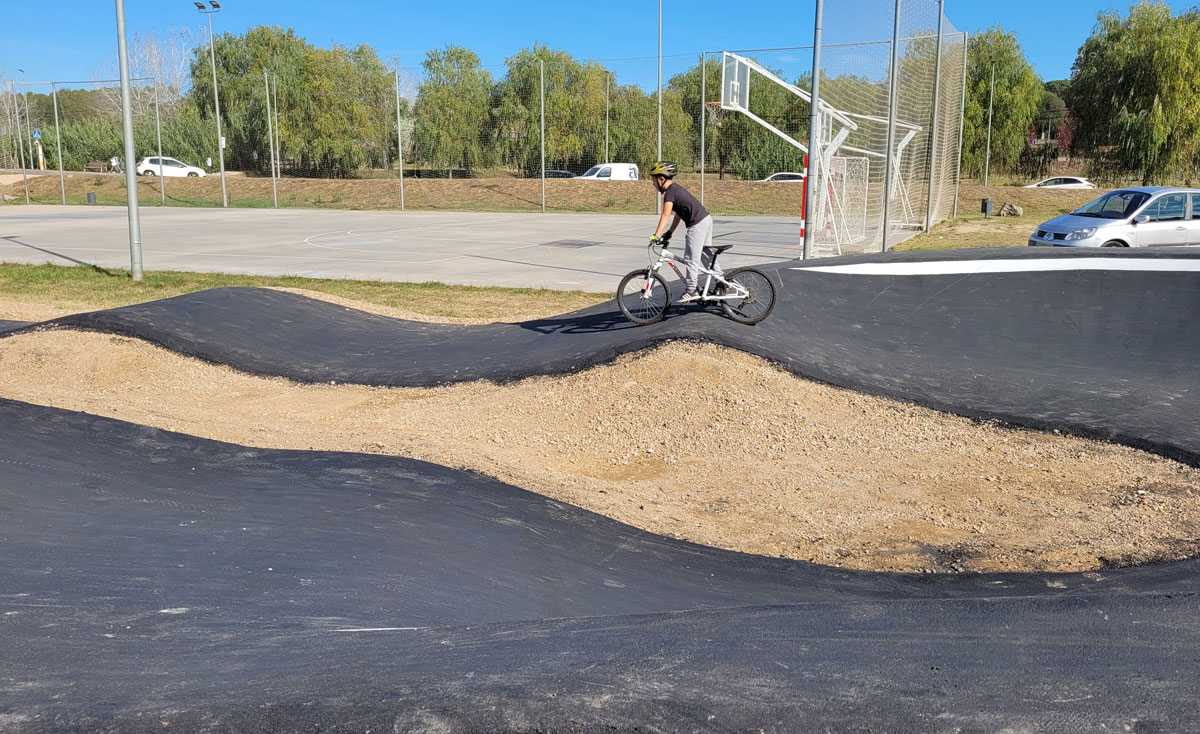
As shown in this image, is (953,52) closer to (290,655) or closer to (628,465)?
(628,465)

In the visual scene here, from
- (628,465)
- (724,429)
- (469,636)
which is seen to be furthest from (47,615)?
(724,429)

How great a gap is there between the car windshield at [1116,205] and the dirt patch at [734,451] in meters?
11.5

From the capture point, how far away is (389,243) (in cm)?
2427

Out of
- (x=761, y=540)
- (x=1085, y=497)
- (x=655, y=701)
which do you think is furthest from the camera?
(x=1085, y=497)

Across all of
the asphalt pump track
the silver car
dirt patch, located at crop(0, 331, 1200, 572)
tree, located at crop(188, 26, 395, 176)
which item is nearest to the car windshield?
the silver car

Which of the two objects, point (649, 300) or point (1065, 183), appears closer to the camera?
point (649, 300)

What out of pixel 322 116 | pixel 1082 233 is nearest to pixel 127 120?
pixel 1082 233

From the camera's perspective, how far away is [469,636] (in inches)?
133

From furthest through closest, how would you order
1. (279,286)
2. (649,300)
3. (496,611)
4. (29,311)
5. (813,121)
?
1. (279,286)
2. (813,121)
3. (29,311)
4. (649,300)
5. (496,611)

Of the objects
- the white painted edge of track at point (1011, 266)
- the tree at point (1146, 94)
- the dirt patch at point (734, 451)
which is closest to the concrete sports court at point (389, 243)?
the white painted edge of track at point (1011, 266)

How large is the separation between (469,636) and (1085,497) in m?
4.66

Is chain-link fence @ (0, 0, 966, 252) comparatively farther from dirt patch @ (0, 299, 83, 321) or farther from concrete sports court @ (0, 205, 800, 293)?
dirt patch @ (0, 299, 83, 321)

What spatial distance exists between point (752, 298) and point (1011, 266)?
3701mm

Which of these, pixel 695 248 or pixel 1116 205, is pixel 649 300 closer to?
pixel 695 248
